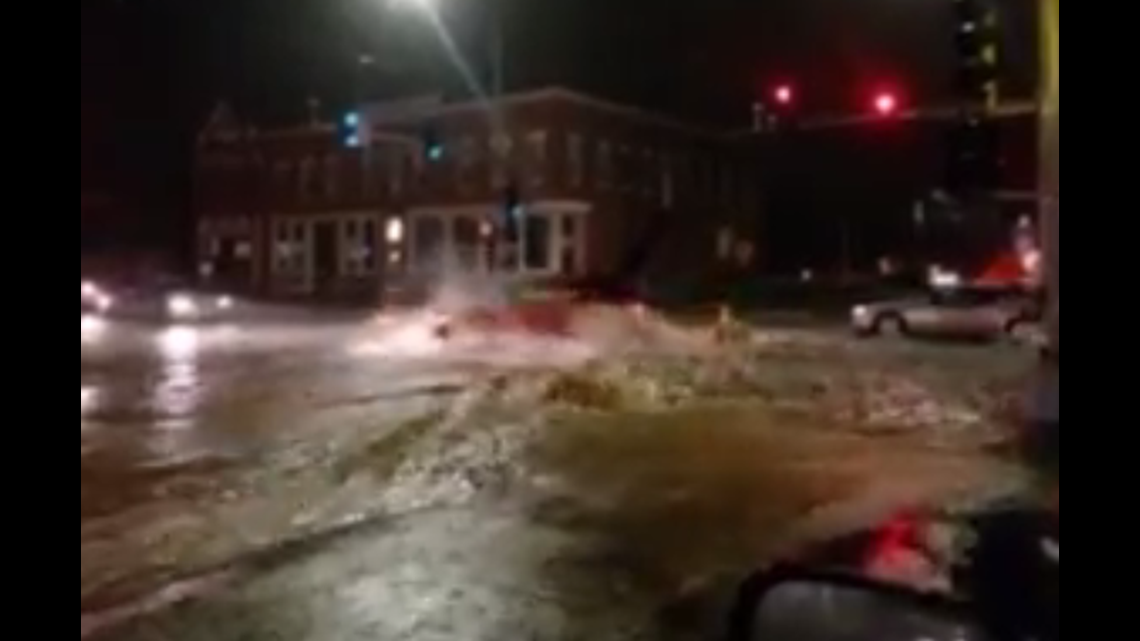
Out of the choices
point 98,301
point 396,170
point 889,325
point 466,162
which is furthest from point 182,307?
point 889,325

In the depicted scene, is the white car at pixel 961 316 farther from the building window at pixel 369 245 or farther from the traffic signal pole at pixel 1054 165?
the building window at pixel 369 245

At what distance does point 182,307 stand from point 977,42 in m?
37.8

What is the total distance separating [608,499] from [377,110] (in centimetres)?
4681

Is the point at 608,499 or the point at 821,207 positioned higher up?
the point at 821,207

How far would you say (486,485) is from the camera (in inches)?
458

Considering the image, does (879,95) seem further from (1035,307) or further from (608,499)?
(608,499)

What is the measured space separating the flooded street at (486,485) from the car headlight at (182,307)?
25.8 meters

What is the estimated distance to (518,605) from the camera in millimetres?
7531

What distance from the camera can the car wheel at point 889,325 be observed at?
1282 inches
